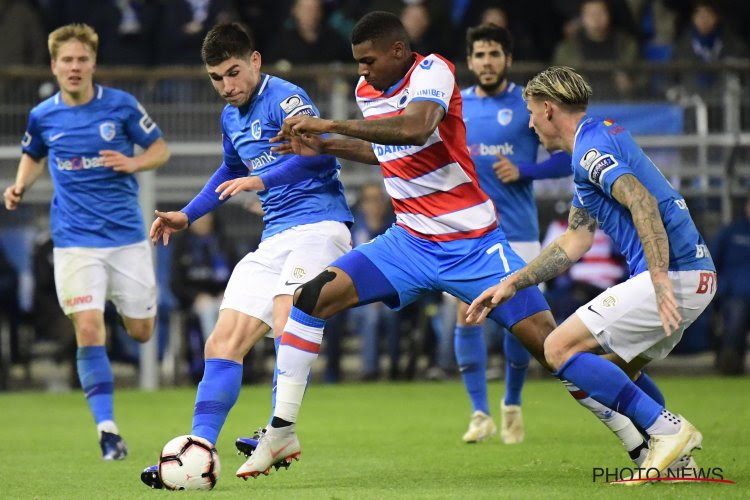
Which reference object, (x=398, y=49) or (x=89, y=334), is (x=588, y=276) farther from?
(x=398, y=49)

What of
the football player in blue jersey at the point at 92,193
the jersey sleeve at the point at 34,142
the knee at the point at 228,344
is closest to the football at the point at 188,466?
the knee at the point at 228,344

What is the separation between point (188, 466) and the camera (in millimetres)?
6879

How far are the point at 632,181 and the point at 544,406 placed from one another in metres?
5.96

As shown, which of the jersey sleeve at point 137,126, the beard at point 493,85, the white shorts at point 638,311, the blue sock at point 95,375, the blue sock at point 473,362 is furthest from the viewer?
the beard at point 493,85

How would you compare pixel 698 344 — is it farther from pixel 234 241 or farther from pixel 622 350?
pixel 622 350

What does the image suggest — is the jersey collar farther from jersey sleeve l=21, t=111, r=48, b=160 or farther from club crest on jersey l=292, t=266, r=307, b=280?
jersey sleeve l=21, t=111, r=48, b=160

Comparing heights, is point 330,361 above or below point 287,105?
below

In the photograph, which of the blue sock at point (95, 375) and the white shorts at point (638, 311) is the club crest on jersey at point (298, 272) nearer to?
the white shorts at point (638, 311)

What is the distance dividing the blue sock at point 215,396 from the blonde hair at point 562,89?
2.19 metres

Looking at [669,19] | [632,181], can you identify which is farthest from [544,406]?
[669,19]

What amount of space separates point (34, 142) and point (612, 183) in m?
4.86

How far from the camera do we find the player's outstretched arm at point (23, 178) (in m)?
9.38

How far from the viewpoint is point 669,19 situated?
1739 cm

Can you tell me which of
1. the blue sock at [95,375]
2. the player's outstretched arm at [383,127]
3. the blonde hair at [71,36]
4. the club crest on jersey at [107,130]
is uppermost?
the blonde hair at [71,36]
